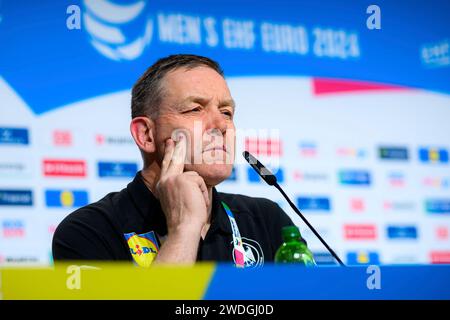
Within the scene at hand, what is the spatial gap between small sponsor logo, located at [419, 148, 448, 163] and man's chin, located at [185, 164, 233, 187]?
181cm

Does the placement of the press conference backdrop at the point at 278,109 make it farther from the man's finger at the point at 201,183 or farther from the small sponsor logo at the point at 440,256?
the man's finger at the point at 201,183

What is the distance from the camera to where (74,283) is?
1251 mm

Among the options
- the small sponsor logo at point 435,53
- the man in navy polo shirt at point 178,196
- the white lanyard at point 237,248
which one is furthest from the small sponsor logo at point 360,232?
the white lanyard at point 237,248

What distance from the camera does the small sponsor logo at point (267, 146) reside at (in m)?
2.63

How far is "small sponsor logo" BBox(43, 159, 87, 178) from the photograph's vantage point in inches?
103

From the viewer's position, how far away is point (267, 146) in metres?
2.99

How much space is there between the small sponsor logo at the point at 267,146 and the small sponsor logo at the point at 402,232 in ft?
2.55

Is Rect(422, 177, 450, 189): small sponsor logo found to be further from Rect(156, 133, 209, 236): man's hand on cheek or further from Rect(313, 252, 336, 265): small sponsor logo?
Rect(156, 133, 209, 236): man's hand on cheek

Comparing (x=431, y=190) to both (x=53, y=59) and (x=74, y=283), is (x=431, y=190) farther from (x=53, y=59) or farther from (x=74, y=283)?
(x=74, y=283)

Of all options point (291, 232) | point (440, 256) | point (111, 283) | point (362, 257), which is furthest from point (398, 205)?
point (111, 283)

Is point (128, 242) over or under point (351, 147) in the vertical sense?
under

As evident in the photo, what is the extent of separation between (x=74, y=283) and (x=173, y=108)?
832 millimetres

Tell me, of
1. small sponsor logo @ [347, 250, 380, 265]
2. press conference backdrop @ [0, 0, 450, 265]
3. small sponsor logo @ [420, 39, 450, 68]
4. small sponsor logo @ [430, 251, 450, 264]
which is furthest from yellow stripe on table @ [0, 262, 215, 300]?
small sponsor logo @ [430, 251, 450, 264]
